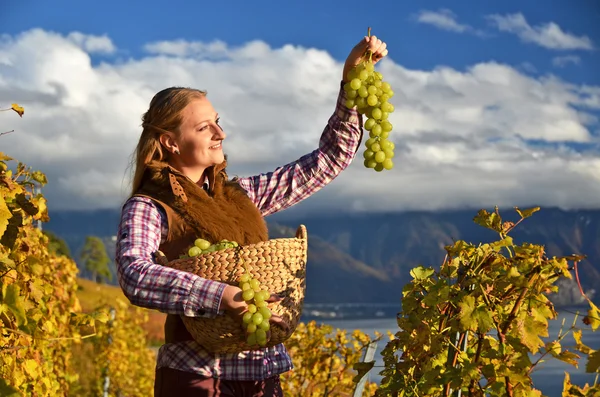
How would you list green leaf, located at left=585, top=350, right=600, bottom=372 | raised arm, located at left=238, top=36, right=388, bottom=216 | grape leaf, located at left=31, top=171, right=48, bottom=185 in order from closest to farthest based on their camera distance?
green leaf, located at left=585, top=350, right=600, bottom=372 < raised arm, located at left=238, top=36, right=388, bottom=216 < grape leaf, located at left=31, top=171, right=48, bottom=185

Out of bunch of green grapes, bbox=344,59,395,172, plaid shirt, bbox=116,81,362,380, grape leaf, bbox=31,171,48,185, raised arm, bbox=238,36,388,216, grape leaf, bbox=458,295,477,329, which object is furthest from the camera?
grape leaf, bbox=31,171,48,185

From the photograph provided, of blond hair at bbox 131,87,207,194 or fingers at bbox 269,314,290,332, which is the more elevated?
blond hair at bbox 131,87,207,194

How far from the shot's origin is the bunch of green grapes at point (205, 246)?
7.46 ft

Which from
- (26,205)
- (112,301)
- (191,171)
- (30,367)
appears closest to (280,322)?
(191,171)

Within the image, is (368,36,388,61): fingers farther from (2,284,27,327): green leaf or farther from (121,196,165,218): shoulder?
(2,284,27,327): green leaf

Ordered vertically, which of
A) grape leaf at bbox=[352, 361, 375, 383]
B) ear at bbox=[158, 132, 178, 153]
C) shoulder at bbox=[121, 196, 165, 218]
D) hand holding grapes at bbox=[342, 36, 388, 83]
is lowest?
grape leaf at bbox=[352, 361, 375, 383]

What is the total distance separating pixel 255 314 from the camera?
2078mm

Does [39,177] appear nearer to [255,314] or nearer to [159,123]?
[159,123]

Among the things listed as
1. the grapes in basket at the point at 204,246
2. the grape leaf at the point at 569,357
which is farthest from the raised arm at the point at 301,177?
the grape leaf at the point at 569,357

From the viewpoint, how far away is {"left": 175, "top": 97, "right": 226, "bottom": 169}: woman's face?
2.60 m

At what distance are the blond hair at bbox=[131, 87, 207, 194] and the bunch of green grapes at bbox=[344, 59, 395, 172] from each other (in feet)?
1.59

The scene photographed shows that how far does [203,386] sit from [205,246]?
15.6 inches

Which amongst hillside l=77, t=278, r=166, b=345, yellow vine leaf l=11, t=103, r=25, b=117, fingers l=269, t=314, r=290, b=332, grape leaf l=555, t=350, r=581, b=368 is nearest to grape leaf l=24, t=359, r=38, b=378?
yellow vine leaf l=11, t=103, r=25, b=117

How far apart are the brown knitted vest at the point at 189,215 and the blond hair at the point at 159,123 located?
40mm
